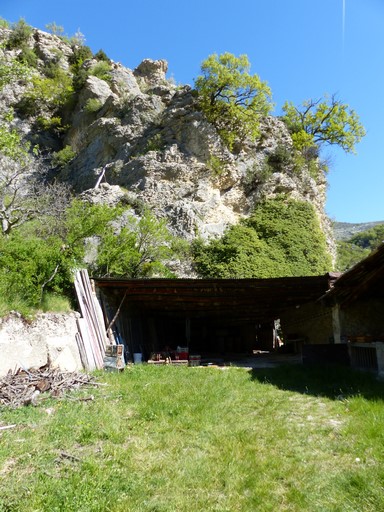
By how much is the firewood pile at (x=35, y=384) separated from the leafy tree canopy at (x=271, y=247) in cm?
1183

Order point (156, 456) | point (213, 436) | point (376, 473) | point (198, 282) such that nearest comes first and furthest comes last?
point (376, 473), point (156, 456), point (213, 436), point (198, 282)

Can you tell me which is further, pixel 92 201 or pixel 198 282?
pixel 92 201

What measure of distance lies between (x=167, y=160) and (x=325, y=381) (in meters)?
17.9

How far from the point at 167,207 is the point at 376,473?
1854 centimetres

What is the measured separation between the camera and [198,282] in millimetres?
11234

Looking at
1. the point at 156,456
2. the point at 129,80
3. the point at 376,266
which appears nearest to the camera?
the point at 156,456

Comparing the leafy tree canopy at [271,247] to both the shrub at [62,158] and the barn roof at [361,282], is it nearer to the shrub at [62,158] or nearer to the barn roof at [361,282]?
the barn roof at [361,282]

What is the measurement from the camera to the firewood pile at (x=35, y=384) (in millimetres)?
6680

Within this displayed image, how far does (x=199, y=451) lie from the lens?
478cm

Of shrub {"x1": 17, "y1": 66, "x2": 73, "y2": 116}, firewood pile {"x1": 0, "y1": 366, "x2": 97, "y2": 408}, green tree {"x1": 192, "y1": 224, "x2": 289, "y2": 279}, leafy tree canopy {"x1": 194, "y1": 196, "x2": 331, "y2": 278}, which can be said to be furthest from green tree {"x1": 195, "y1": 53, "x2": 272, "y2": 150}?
firewood pile {"x1": 0, "y1": 366, "x2": 97, "y2": 408}

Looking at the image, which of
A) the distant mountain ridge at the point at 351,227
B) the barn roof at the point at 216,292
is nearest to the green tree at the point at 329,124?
the barn roof at the point at 216,292

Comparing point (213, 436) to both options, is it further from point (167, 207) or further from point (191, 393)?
point (167, 207)

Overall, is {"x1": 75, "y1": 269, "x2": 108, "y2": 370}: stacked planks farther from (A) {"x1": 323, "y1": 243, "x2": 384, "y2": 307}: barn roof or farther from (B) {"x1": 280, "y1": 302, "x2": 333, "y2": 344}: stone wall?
(B) {"x1": 280, "y1": 302, "x2": 333, "y2": 344}: stone wall

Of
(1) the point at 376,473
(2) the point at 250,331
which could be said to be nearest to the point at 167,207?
(2) the point at 250,331
